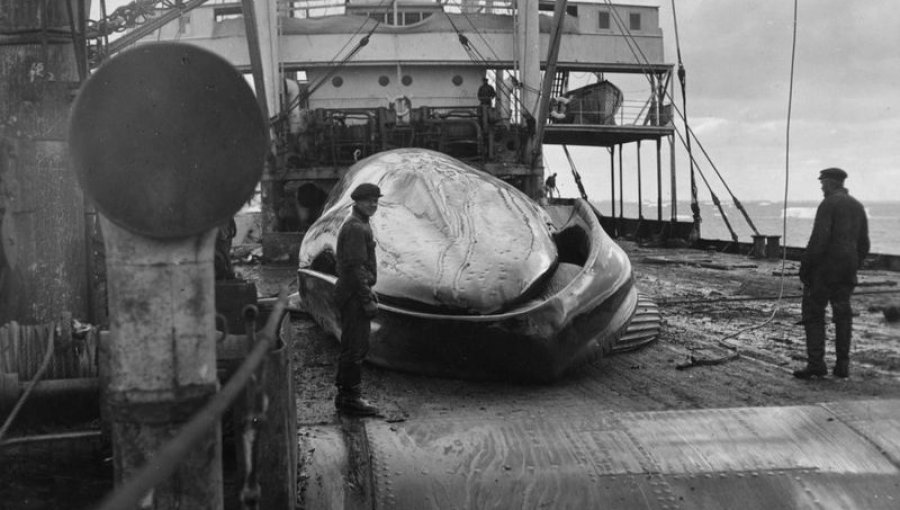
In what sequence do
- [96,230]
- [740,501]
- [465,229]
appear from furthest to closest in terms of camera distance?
[465,229]
[96,230]
[740,501]

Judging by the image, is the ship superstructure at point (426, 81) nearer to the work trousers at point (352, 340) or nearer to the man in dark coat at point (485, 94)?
the man in dark coat at point (485, 94)

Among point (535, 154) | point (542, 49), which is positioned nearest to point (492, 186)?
point (535, 154)

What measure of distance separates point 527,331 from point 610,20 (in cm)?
2431

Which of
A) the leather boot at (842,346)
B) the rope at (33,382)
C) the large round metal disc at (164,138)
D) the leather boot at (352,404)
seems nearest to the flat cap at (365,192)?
the leather boot at (352,404)

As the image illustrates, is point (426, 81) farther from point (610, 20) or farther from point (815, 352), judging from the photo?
point (815, 352)

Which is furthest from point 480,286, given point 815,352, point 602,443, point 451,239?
point 815,352

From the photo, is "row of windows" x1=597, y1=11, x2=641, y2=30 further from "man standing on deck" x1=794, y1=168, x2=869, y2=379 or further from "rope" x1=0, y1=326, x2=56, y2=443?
"rope" x1=0, y1=326, x2=56, y2=443

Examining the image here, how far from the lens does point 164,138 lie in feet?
8.55

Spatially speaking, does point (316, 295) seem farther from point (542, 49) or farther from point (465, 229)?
point (542, 49)

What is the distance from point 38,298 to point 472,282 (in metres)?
2.76

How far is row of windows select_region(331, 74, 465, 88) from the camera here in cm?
2303

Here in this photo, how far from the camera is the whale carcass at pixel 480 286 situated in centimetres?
548

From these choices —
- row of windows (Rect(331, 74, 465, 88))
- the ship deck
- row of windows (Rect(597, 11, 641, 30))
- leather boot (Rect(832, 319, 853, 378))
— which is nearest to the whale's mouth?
the ship deck

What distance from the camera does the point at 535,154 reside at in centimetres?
1497
